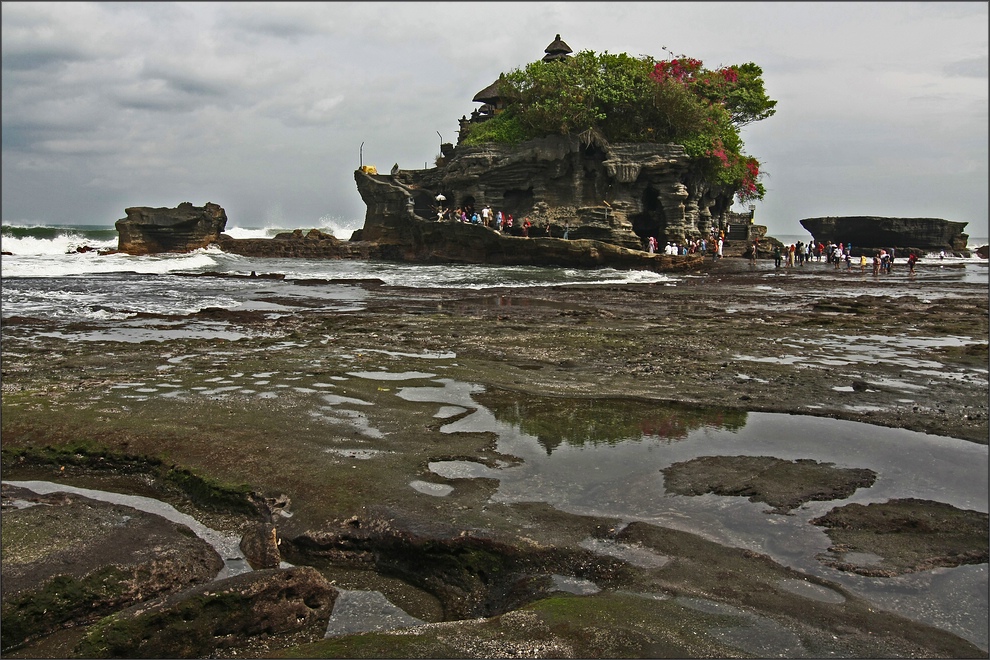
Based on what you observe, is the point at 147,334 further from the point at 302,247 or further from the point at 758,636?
the point at 302,247

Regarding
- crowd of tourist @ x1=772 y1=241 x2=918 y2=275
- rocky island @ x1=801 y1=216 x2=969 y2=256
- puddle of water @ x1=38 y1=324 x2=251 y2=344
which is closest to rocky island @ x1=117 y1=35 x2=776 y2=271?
crowd of tourist @ x1=772 y1=241 x2=918 y2=275

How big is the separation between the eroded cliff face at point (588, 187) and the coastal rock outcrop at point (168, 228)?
14.3 metres

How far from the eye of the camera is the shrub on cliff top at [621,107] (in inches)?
1426

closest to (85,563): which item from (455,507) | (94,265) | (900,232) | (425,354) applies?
(455,507)

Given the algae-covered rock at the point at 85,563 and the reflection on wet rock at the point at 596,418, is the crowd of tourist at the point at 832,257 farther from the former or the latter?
the algae-covered rock at the point at 85,563

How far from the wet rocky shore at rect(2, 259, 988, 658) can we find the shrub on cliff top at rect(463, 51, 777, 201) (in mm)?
28373

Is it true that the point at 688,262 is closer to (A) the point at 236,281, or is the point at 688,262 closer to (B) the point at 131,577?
(A) the point at 236,281

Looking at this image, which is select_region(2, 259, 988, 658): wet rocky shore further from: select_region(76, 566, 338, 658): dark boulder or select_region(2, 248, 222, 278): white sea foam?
select_region(2, 248, 222, 278): white sea foam

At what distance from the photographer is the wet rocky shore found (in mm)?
3105

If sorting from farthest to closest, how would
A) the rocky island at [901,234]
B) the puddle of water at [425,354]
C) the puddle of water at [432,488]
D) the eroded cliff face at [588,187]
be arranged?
the rocky island at [901,234]
the eroded cliff face at [588,187]
the puddle of water at [425,354]
the puddle of water at [432,488]

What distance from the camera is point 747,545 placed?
13.2 feet

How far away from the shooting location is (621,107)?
37094 mm

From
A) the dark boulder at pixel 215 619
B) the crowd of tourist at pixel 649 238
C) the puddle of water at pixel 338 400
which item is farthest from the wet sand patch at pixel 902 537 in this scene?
the crowd of tourist at pixel 649 238

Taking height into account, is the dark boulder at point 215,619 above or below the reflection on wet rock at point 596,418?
below
